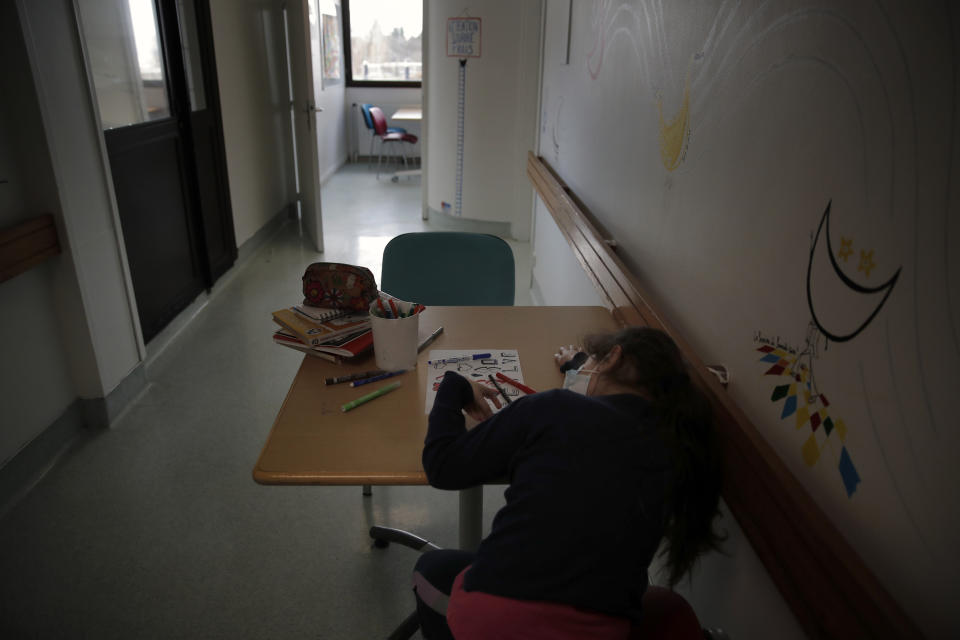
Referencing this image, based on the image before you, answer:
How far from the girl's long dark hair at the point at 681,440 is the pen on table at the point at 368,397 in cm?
56

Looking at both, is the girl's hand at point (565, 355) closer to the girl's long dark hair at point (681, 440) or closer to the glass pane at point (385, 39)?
the girl's long dark hair at point (681, 440)

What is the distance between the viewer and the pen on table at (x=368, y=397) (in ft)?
4.35

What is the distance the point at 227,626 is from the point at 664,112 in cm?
179

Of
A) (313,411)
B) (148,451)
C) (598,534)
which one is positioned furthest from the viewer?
(148,451)

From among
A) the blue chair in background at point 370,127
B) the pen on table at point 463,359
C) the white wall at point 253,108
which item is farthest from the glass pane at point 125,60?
the blue chair in background at point 370,127

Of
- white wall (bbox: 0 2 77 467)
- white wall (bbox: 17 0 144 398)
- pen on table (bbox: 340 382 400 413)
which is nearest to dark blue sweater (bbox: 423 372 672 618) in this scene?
pen on table (bbox: 340 382 400 413)

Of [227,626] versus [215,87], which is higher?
[215,87]

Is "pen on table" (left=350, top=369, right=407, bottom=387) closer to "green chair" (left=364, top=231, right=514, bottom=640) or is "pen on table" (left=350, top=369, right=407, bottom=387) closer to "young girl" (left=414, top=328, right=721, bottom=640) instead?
"young girl" (left=414, top=328, right=721, bottom=640)

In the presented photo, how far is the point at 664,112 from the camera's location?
153 cm

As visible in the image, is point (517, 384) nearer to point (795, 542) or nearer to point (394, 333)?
point (394, 333)

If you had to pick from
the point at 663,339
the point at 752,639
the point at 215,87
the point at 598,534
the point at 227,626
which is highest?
the point at 215,87

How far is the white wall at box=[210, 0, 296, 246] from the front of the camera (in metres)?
4.18

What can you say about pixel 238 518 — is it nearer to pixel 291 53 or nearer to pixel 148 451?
pixel 148 451

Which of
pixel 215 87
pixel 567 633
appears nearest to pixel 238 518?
pixel 567 633
